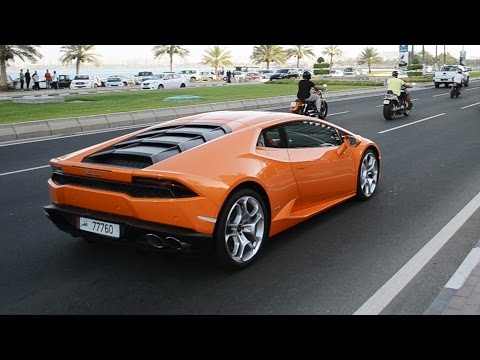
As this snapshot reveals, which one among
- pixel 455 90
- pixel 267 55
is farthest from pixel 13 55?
pixel 267 55

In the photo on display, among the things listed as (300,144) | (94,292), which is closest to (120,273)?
(94,292)

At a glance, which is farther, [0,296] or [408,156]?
[408,156]

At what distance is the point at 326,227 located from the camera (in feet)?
18.9

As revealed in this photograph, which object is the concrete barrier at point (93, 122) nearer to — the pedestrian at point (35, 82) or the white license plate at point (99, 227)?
the white license plate at point (99, 227)

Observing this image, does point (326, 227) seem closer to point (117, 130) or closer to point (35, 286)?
point (35, 286)

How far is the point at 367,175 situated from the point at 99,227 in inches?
153

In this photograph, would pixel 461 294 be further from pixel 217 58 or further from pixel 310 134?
pixel 217 58

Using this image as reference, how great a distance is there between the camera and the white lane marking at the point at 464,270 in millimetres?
4109

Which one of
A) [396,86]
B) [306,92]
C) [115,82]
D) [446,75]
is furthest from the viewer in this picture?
[115,82]

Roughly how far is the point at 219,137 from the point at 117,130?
11213 millimetres

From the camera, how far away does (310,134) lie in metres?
5.82

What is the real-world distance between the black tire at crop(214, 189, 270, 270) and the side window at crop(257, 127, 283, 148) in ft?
2.26

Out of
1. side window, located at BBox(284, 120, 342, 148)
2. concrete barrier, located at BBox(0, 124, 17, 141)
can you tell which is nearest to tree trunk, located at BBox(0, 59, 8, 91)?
concrete barrier, located at BBox(0, 124, 17, 141)

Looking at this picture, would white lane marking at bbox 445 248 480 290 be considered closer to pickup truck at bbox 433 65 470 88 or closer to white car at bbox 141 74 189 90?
white car at bbox 141 74 189 90
